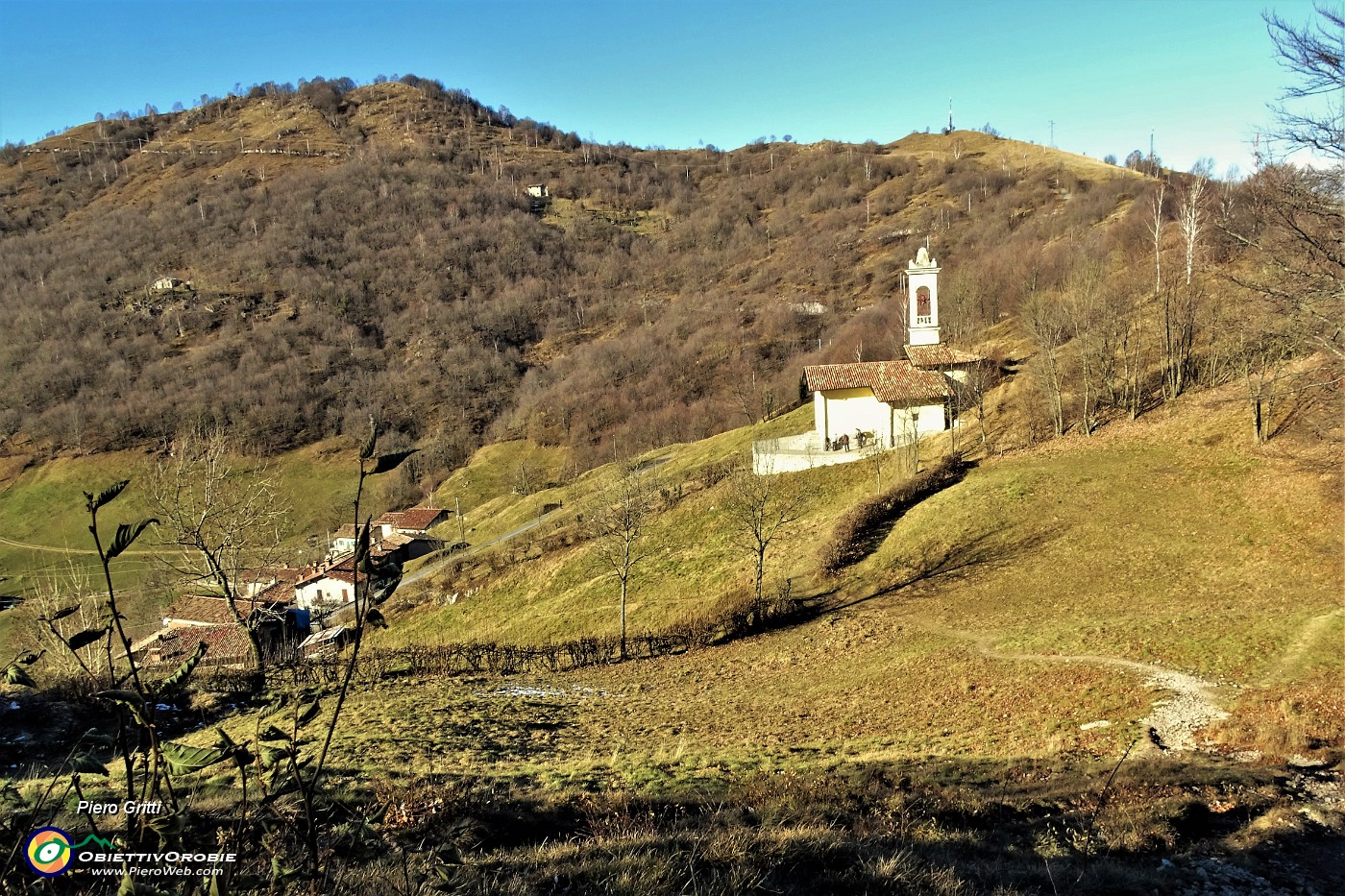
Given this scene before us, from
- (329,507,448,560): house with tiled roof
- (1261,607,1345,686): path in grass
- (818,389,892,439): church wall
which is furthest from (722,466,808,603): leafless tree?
(329,507,448,560): house with tiled roof

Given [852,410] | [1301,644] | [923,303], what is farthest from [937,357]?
[1301,644]

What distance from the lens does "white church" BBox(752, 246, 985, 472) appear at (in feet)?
117

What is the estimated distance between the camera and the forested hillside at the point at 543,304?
5138 cm

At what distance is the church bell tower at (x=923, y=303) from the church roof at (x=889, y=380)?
276cm

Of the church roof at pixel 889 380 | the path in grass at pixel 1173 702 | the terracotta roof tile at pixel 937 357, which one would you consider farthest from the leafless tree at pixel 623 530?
the terracotta roof tile at pixel 937 357

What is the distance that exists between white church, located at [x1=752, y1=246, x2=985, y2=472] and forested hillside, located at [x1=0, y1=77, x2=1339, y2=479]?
4.79 metres

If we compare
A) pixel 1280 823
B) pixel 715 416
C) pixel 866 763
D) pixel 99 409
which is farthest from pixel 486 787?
pixel 99 409

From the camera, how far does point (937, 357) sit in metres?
36.5

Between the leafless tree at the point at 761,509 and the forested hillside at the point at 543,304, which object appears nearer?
the leafless tree at the point at 761,509

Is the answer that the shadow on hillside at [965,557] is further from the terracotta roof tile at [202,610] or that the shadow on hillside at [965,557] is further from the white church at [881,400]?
the terracotta roof tile at [202,610]

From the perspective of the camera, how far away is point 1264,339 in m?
25.9

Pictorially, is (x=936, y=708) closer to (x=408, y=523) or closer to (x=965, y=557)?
(x=965, y=557)

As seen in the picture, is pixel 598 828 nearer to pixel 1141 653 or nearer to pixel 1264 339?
pixel 1141 653

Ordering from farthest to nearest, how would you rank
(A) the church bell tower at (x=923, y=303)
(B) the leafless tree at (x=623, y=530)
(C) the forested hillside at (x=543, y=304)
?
(C) the forested hillside at (x=543, y=304), (A) the church bell tower at (x=923, y=303), (B) the leafless tree at (x=623, y=530)
